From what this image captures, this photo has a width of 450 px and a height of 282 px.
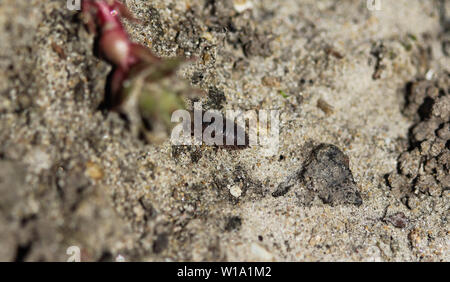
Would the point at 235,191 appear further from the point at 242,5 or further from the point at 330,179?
the point at 242,5

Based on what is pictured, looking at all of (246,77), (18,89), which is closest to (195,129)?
(246,77)

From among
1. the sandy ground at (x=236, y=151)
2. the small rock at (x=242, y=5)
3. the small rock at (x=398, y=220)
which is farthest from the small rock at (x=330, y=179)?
the small rock at (x=242, y=5)

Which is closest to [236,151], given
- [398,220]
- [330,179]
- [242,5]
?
[330,179]

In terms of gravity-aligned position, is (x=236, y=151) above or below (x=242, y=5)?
below

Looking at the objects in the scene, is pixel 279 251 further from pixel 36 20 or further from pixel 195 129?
pixel 36 20

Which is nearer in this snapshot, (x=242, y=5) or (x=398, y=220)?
(x=398, y=220)

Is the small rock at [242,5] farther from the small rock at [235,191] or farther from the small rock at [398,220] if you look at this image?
the small rock at [398,220]

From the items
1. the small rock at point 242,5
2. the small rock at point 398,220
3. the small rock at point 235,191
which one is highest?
the small rock at point 242,5

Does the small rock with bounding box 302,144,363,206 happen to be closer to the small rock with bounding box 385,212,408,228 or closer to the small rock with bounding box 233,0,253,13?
the small rock with bounding box 385,212,408,228

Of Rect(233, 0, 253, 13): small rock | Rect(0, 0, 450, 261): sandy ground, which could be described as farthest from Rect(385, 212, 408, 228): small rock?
Rect(233, 0, 253, 13): small rock
